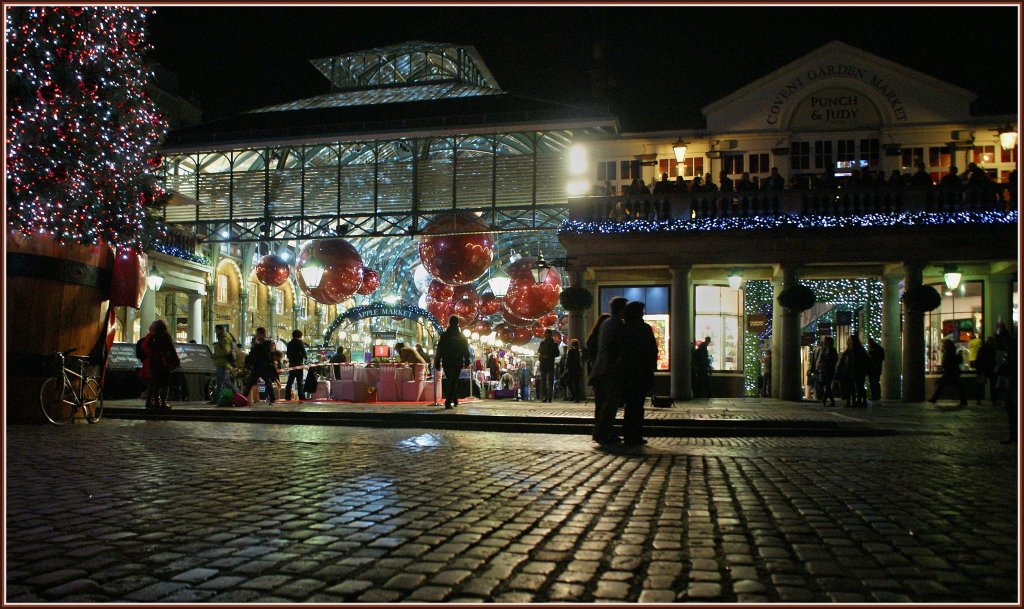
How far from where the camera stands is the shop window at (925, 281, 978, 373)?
25.0 metres

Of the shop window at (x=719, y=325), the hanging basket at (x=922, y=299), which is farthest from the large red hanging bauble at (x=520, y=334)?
the hanging basket at (x=922, y=299)

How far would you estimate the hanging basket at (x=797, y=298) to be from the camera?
21.7 metres

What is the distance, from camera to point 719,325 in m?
26.5

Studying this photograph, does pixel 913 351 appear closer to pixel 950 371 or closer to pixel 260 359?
pixel 950 371

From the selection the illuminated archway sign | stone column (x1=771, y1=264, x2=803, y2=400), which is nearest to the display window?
stone column (x1=771, y1=264, x2=803, y2=400)

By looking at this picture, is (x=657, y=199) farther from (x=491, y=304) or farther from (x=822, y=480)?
(x=822, y=480)

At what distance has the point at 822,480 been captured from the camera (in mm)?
7664

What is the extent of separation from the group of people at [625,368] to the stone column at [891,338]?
51.1 ft

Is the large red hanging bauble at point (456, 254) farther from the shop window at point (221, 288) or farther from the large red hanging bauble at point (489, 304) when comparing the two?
the shop window at point (221, 288)

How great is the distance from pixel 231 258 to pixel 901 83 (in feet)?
89.4

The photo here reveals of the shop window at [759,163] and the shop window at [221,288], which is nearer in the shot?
the shop window at [759,163]

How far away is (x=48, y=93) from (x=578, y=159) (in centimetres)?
1702

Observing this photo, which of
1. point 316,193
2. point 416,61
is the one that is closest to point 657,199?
point 316,193

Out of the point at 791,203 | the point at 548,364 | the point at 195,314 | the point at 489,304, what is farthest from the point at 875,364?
the point at 195,314
